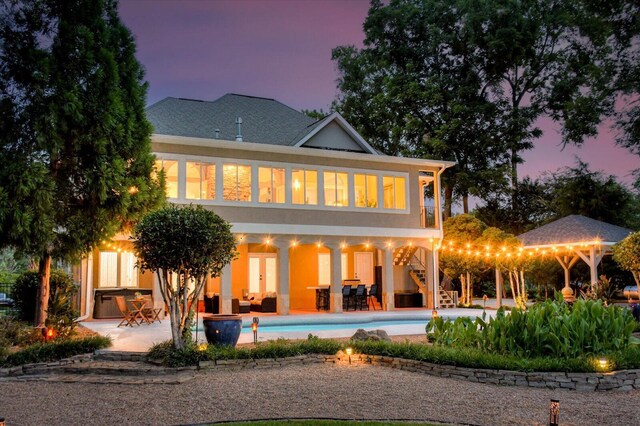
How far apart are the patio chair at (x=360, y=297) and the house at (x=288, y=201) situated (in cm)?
78

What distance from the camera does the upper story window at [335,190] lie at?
21.4 metres

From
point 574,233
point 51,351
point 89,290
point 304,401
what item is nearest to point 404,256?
point 574,233

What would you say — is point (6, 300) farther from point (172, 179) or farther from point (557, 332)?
point (557, 332)

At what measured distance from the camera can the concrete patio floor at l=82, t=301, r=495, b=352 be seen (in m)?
13.3

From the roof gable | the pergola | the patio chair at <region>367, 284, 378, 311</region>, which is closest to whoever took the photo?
the pergola

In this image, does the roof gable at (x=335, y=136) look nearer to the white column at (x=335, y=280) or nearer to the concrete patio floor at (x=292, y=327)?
the white column at (x=335, y=280)

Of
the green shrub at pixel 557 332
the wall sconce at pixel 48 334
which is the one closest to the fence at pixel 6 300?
the wall sconce at pixel 48 334

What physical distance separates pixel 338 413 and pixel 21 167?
8.82 metres

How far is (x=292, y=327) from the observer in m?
17.6

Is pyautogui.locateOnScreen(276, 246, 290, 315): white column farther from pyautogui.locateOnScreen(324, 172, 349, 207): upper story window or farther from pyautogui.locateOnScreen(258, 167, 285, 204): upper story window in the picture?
pyautogui.locateOnScreen(324, 172, 349, 207): upper story window

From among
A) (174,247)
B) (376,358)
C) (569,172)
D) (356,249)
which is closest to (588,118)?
(569,172)

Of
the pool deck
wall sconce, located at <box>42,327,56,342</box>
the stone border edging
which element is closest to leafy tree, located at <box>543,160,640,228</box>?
the pool deck

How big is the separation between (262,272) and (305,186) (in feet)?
14.6

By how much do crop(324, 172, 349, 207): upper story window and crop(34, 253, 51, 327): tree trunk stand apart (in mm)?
10436
